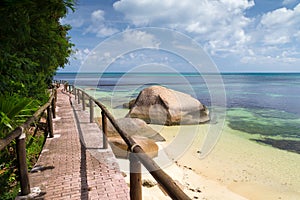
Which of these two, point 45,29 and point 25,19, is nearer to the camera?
point 25,19

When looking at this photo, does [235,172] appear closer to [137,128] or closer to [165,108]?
[137,128]

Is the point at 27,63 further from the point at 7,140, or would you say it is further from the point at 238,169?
the point at 238,169

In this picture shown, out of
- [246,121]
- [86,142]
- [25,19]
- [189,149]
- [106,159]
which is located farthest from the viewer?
[246,121]

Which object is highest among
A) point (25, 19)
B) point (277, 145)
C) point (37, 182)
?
point (25, 19)

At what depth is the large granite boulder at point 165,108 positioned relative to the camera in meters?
14.1

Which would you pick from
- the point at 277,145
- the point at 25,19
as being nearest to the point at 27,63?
the point at 25,19

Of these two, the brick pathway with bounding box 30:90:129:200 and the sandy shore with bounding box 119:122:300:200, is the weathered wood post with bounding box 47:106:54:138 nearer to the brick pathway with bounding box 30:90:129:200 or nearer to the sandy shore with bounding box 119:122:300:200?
the brick pathway with bounding box 30:90:129:200

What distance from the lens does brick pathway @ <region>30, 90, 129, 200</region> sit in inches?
138

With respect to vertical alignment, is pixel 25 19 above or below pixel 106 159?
above

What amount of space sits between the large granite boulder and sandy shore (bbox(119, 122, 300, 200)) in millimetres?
2783

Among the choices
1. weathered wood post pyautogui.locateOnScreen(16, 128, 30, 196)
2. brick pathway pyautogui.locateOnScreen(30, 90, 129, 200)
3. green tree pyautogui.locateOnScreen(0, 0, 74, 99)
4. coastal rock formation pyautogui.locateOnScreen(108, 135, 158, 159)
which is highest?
green tree pyautogui.locateOnScreen(0, 0, 74, 99)

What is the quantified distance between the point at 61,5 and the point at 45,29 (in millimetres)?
1251

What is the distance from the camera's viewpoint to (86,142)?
595 cm

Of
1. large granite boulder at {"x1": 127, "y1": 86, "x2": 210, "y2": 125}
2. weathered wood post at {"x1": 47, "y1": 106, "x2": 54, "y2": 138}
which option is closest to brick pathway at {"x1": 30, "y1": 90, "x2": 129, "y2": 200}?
weathered wood post at {"x1": 47, "y1": 106, "x2": 54, "y2": 138}
